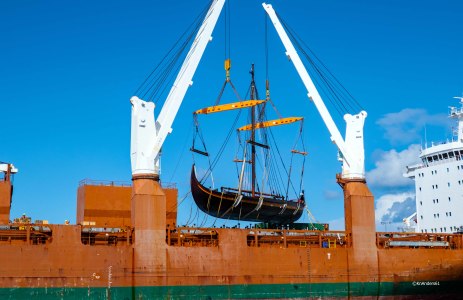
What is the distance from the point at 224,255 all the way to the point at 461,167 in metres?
20.0

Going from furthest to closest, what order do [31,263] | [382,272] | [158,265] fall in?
[382,272] → [158,265] → [31,263]

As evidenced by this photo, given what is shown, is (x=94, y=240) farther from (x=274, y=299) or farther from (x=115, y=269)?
(x=274, y=299)

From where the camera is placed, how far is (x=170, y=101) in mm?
26234

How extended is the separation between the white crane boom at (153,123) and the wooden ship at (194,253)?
5 cm

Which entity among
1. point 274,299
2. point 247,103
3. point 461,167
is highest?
point 247,103

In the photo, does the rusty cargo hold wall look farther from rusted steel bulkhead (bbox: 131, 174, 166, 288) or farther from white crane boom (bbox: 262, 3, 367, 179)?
white crane boom (bbox: 262, 3, 367, 179)

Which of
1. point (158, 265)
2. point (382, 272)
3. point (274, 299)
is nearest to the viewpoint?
point (158, 265)

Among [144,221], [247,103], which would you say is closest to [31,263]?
[144,221]

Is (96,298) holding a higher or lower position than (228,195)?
lower

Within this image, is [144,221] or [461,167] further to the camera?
[461,167]

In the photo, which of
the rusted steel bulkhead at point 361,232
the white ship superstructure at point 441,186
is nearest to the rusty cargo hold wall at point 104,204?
the rusted steel bulkhead at point 361,232

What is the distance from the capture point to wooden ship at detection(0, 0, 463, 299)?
2264 centimetres

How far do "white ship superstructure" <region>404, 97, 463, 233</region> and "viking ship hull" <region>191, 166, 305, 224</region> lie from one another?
9.69 m

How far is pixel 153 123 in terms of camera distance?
25641mm
